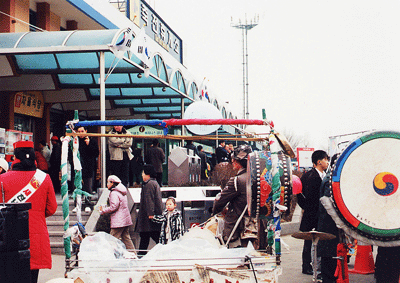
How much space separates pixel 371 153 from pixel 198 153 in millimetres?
13548

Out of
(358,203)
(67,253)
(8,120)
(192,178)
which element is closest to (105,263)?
(67,253)

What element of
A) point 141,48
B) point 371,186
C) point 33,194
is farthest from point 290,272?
point 141,48

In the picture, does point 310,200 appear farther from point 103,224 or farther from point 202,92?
point 202,92

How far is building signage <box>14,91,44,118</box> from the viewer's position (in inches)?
650

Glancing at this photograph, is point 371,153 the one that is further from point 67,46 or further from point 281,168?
point 67,46

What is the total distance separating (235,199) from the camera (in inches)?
244

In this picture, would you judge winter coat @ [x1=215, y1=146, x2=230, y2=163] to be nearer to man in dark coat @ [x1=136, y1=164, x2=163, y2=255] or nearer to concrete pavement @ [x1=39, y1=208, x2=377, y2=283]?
concrete pavement @ [x1=39, y1=208, x2=377, y2=283]


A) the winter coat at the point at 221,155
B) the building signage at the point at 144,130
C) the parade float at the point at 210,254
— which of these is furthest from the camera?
the building signage at the point at 144,130

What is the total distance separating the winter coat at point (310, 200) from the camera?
7727 mm

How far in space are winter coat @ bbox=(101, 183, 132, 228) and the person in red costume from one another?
3.60m

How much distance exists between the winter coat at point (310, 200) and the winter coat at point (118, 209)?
3450 millimetres

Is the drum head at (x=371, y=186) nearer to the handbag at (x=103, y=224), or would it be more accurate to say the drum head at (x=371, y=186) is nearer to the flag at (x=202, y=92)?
the handbag at (x=103, y=224)

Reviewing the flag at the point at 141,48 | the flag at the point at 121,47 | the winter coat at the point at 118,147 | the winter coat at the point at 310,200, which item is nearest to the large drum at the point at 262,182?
the winter coat at the point at 310,200

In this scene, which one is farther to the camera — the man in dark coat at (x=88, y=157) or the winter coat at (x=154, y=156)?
the winter coat at (x=154, y=156)
